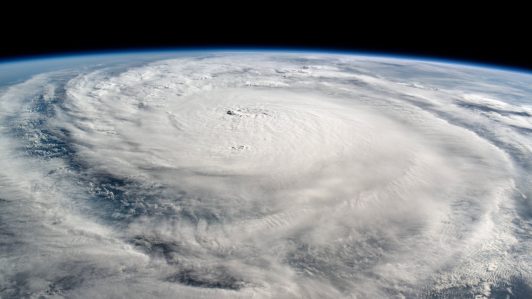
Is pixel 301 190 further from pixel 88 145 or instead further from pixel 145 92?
pixel 145 92

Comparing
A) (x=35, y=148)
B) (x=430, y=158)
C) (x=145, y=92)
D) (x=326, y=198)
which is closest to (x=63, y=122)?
(x=35, y=148)

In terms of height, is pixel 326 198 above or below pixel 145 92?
below

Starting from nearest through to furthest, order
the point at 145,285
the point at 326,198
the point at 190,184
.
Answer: the point at 145,285 → the point at 326,198 → the point at 190,184

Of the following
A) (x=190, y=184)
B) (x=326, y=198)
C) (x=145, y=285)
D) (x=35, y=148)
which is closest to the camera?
(x=145, y=285)

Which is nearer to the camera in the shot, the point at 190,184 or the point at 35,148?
the point at 190,184

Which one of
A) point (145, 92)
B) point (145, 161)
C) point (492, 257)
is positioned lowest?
point (492, 257)

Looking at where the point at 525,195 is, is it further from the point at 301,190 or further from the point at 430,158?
the point at 301,190

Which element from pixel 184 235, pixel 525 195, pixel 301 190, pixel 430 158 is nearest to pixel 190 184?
pixel 184 235
